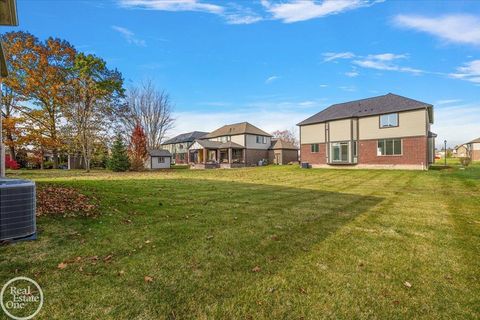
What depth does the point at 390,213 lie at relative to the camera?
6949 mm

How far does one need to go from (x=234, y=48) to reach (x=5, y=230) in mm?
21251

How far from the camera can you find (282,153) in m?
43.4

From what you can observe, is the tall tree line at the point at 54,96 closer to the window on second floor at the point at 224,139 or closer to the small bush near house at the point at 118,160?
the small bush near house at the point at 118,160

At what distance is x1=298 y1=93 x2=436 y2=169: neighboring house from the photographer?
2248 centimetres

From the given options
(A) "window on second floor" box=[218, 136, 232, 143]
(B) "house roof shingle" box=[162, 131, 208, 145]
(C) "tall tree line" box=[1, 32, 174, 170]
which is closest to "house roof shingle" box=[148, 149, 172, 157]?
(C) "tall tree line" box=[1, 32, 174, 170]

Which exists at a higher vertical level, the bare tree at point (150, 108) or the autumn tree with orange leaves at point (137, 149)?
the bare tree at point (150, 108)

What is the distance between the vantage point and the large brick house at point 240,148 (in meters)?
39.7

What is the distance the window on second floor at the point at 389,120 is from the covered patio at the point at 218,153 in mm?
20542

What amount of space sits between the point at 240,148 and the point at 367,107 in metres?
20.2

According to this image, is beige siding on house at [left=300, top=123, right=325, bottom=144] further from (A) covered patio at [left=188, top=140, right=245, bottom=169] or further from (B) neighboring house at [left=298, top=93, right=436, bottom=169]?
(A) covered patio at [left=188, top=140, right=245, bottom=169]

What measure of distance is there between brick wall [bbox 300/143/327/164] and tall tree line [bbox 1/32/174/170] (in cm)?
2578

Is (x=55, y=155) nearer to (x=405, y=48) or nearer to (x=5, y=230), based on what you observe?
(x=5, y=230)

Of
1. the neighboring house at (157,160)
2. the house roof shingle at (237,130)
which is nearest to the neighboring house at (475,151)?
the house roof shingle at (237,130)

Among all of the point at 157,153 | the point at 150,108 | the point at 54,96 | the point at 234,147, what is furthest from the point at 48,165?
the point at 234,147
